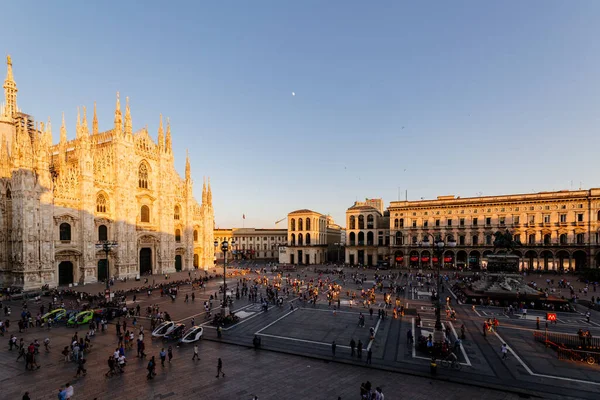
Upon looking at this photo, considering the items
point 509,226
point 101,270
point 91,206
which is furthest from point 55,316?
point 509,226

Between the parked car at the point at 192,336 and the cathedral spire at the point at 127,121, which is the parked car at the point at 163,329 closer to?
the parked car at the point at 192,336

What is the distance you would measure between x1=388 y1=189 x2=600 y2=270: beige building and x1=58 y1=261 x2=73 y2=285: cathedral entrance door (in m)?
63.0

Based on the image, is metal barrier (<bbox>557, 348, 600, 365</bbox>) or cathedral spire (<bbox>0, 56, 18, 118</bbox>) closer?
metal barrier (<bbox>557, 348, 600, 365</bbox>)

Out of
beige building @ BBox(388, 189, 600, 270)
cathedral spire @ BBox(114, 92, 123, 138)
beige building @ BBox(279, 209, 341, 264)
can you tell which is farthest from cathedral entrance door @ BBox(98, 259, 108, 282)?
beige building @ BBox(388, 189, 600, 270)

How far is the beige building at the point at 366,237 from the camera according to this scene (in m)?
78.9

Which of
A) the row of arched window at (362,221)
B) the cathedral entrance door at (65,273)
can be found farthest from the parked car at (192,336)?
the row of arched window at (362,221)

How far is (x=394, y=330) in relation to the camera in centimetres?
2281

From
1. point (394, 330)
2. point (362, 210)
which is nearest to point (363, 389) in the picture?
point (394, 330)

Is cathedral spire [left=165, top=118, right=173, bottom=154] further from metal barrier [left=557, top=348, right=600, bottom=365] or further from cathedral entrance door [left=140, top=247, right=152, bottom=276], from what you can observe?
metal barrier [left=557, top=348, right=600, bottom=365]

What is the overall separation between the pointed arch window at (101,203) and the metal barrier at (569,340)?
52984 millimetres

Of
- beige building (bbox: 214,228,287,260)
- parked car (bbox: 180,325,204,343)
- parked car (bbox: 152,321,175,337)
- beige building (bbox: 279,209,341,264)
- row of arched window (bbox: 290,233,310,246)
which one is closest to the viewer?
parked car (bbox: 180,325,204,343)

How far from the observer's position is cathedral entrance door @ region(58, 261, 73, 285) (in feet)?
134

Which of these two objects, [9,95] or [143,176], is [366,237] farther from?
[9,95]

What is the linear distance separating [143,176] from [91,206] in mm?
11833
